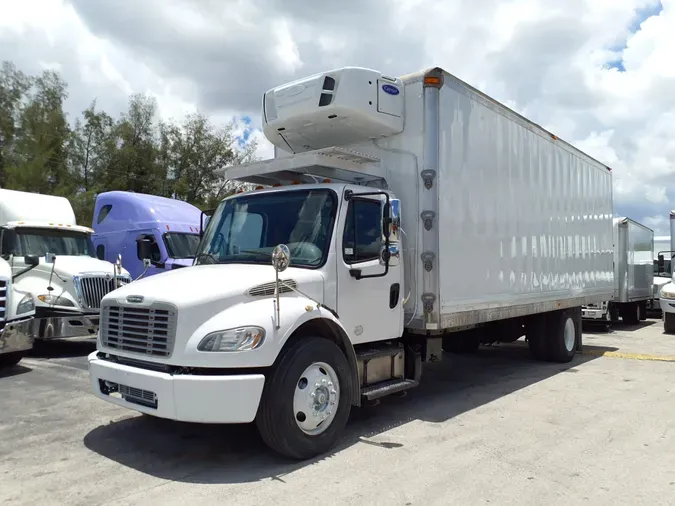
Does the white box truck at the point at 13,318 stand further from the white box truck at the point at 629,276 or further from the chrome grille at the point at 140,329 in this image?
the white box truck at the point at 629,276

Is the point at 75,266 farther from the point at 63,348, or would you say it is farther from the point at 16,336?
the point at 16,336

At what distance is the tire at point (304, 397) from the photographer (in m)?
4.62

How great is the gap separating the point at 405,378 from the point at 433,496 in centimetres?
239

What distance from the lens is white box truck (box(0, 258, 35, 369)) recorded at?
329 inches

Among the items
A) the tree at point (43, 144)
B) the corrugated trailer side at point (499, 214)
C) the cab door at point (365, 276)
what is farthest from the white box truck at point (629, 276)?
the tree at point (43, 144)

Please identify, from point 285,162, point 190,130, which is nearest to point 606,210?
point 285,162

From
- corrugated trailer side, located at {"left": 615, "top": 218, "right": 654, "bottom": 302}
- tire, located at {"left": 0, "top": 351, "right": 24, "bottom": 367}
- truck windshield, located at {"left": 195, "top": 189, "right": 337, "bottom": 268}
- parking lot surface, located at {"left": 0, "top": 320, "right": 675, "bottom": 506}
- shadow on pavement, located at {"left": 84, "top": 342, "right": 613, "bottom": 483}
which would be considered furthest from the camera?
corrugated trailer side, located at {"left": 615, "top": 218, "right": 654, "bottom": 302}

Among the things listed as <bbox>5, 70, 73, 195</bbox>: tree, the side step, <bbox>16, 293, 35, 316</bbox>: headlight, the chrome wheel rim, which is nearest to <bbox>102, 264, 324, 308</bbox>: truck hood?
the side step

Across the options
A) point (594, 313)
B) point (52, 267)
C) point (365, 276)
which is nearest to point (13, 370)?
point (52, 267)

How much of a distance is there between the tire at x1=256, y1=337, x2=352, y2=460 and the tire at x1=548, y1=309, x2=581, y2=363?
601 cm

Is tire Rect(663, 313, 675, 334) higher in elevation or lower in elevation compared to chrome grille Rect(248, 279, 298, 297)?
lower

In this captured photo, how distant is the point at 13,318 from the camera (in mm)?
8586

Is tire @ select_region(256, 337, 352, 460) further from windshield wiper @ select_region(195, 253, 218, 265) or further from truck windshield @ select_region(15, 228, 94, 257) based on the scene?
truck windshield @ select_region(15, 228, 94, 257)

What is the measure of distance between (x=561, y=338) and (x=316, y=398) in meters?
6.57
